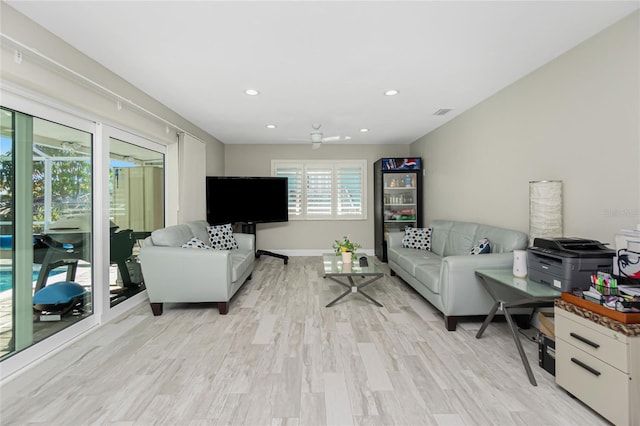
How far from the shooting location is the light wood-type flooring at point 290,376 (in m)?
1.64

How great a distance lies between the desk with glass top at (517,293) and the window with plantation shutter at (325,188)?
3755 mm

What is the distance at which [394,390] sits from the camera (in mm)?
1852

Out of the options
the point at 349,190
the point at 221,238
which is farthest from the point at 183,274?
the point at 349,190

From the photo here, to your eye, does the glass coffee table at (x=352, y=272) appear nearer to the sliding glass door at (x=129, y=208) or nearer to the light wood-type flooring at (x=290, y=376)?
the light wood-type flooring at (x=290, y=376)

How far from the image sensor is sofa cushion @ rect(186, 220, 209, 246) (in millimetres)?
4008

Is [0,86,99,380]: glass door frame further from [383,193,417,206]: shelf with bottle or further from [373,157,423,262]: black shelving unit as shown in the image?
[383,193,417,206]: shelf with bottle

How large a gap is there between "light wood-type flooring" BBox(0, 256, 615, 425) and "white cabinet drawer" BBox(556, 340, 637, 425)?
0.05m

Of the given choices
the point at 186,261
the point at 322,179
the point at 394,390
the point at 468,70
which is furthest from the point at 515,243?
the point at 322,179

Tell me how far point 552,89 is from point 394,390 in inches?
112

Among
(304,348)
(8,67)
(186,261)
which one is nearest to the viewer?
(8,67)

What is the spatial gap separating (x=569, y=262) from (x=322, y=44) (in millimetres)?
2335

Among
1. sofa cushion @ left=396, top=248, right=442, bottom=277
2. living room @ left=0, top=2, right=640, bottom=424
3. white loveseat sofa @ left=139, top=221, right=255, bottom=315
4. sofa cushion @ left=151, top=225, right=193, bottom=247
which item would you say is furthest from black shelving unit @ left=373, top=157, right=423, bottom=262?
sofa cushion @ left=151, top=225, right=193, bottom=247

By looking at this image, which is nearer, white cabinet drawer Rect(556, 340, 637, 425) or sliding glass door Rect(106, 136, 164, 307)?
white cabinet drawer Rect(556, 340, 637, 425)

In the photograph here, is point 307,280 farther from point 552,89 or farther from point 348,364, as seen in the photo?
point 552,89
